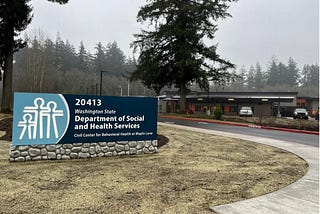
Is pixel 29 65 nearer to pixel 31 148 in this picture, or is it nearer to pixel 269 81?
pixel 31 148

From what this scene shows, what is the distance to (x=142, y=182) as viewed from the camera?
5.84 m

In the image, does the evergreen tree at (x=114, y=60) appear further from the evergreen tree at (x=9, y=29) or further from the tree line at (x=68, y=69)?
the evergreen tree at (x=9, y=29)

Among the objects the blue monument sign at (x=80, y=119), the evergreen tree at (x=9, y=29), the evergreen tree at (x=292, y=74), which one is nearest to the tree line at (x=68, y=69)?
the evergreen tree at (x=9, y=29)

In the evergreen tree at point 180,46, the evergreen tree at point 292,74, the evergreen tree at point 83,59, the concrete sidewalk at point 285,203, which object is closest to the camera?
the concrete sidewalk at point 285,203

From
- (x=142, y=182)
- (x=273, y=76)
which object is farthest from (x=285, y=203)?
(x=273, y=76)

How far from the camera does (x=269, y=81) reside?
369 ft

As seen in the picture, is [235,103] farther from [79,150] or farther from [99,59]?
[99,59]

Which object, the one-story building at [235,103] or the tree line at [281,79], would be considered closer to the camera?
the one-story building at [235,103]

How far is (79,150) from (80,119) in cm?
92

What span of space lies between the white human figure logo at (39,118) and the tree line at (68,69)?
4431 cm

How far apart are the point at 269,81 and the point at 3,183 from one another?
117m

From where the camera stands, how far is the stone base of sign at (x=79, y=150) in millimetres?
7504

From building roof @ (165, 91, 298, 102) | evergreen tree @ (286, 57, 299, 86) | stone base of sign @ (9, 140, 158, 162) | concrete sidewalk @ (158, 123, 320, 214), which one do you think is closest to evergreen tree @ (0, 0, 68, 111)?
stone base of sign @ (9, 140, 158, 162)

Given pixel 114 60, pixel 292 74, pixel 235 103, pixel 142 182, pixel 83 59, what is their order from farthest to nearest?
1. pixel 292 74
2. pixel 114 60
3. pixel 83 59
4. pixel 235 103
5. pixel 142 182
